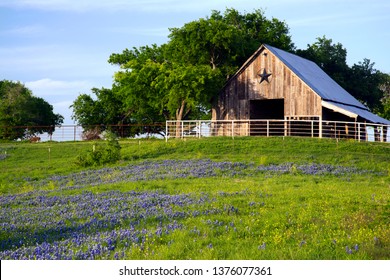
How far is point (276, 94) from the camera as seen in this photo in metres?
47.6

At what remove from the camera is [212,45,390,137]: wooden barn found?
46.1 m

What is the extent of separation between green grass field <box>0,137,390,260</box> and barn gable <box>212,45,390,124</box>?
14604mm

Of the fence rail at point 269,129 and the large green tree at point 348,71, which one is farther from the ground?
the large green tree at point 348,71

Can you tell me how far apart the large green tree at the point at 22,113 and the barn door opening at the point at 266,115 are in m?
27.0

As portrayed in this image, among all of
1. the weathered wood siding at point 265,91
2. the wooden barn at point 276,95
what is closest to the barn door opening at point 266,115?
the wooden barn at point 276,95

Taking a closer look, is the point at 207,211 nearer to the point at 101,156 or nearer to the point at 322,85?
the point at 101,156

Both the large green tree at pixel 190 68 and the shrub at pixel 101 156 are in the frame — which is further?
the large green tree at pixel 190 68

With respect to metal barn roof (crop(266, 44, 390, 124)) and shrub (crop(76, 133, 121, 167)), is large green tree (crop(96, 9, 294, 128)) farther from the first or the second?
shrub (crop(76, 133, 121, 167))

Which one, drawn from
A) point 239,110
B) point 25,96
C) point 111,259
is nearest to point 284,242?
point 111,259

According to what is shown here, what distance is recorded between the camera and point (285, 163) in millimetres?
29516

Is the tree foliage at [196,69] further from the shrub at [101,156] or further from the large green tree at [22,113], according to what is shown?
the shrub at [101,156]

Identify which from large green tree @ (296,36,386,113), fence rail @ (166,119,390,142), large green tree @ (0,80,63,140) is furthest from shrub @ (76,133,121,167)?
large green tree @ (296,36,386,113)

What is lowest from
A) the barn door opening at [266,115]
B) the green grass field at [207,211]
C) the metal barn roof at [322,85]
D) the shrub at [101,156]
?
the green grass field at [207,211]

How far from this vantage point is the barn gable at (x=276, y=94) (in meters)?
46.1
